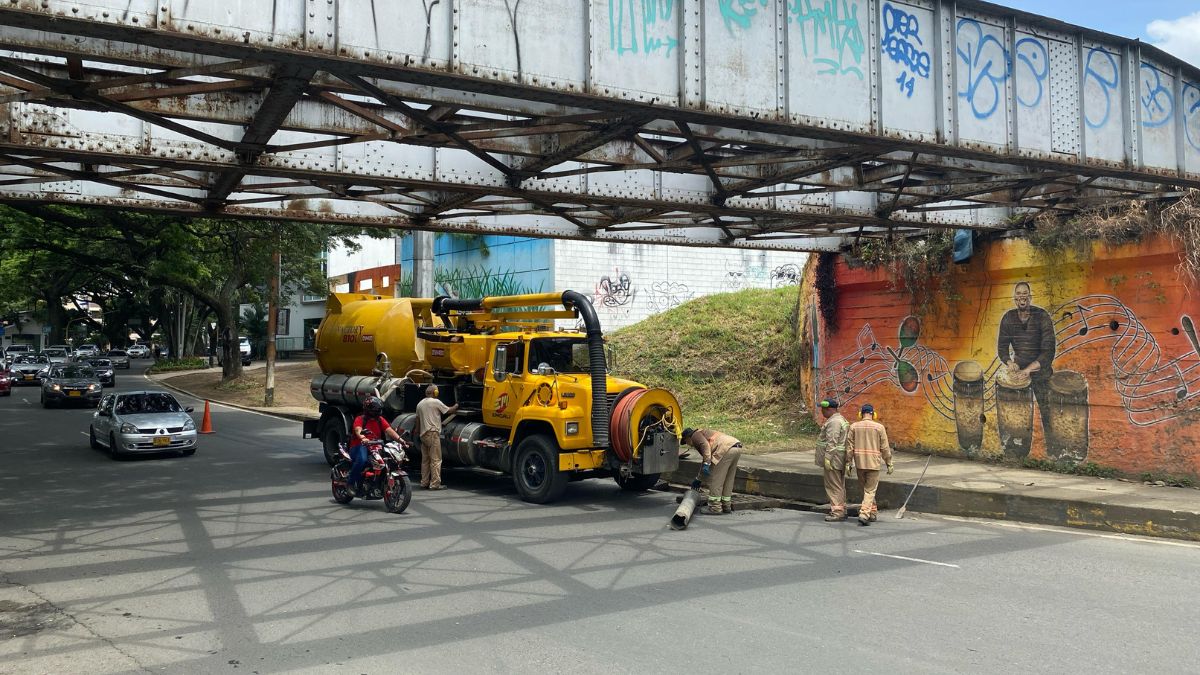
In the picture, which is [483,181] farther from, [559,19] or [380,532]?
[380,532]

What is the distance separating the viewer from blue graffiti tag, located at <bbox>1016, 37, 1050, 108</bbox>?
1073 centimetres

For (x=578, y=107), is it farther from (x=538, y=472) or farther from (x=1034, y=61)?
(x=1034, y=61)

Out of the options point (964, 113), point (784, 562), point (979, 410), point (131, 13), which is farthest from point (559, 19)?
point (979, 410)

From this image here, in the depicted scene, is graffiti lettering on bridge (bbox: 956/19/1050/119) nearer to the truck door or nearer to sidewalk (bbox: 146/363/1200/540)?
sidewalk (bbox: 146/363/1200/540)

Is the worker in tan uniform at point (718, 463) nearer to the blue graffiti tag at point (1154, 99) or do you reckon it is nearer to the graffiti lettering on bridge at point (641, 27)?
the graffiti lettering on bridge at point (641, 27)

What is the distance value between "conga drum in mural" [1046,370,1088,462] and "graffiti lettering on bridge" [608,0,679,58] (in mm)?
9328

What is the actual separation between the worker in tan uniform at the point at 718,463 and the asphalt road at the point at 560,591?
368 millimetres

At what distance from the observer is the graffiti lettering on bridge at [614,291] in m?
34.9

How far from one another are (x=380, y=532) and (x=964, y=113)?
332 inches

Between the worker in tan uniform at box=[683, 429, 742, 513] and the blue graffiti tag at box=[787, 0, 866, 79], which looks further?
the worker in tan uniform at box=[683, 429, 742, 513]

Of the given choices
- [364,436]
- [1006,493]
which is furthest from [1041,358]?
[364,436]

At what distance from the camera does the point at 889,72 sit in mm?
9906

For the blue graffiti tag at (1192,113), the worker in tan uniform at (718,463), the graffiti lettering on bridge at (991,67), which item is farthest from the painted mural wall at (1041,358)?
the worker in tan uniform at (718,463)

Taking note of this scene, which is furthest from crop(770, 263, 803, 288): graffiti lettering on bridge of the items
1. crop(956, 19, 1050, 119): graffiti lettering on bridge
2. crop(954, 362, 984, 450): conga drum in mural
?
crop(956, 19, 1050, 119): graffiti lettering on bridge
